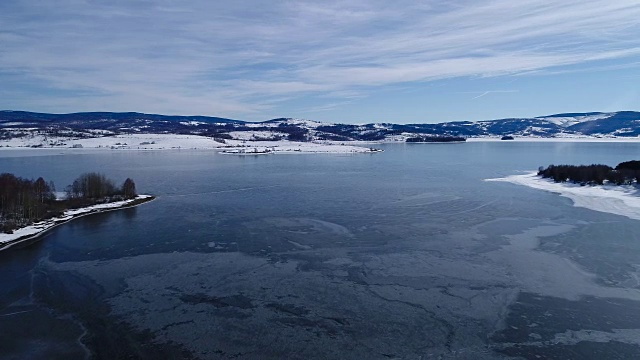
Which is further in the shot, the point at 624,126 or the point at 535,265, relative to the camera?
the point at 624,126

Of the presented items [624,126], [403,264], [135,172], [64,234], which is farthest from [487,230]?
[624,126]

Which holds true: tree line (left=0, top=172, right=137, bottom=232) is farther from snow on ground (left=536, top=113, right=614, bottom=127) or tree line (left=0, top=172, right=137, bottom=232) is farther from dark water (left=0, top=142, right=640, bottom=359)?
snow on ground (left=536, top=113, right=614, bottom=127)

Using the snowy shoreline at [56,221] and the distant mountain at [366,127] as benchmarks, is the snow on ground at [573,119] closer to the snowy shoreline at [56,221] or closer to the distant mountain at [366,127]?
the distant mountain at [366,127]

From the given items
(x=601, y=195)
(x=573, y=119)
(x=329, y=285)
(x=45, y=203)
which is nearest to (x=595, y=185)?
(x=601, y=195)

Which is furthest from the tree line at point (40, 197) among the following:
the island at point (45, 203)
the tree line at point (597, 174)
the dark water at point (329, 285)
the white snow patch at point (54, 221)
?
the tree line at point (597, 174)

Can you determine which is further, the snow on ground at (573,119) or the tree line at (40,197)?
the snow on ground at (573,119)

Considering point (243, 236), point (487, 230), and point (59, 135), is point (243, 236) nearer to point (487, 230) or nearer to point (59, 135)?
point (487, 230)
